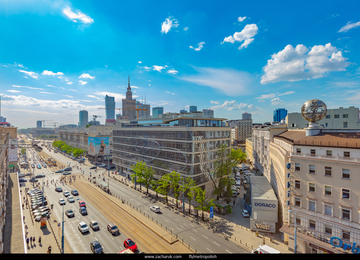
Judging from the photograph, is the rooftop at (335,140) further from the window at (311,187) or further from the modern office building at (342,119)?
the modern office building at (342,119)

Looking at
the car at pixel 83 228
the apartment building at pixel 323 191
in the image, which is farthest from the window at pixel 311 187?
the car at pixel 83 228

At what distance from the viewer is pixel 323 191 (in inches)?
1315

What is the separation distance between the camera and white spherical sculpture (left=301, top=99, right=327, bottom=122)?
4050 cm

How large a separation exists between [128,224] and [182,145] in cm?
2841

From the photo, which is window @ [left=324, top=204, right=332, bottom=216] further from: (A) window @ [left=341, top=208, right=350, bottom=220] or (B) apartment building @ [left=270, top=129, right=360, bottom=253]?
(A) window @ [left=341, top=208, right=350, bottom=220]

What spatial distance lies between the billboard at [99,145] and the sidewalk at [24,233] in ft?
235

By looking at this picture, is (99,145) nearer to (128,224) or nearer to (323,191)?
(128,224)

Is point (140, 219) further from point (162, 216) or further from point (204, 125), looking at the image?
point (204, 125)

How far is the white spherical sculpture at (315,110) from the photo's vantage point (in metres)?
40.5

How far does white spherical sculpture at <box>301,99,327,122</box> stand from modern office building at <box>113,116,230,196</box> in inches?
1191

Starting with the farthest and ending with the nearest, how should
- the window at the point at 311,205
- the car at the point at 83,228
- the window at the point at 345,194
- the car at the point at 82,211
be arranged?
the car at the point at 82,211
the car at the point at 83,228
the window at the point at 311,205
the window at the point at 345,194

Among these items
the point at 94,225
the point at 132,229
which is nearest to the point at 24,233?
the point at 94,225

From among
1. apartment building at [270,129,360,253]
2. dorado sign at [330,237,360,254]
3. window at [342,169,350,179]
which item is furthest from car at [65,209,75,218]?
window at [342,169,350,179]

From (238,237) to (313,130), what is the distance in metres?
30.1
